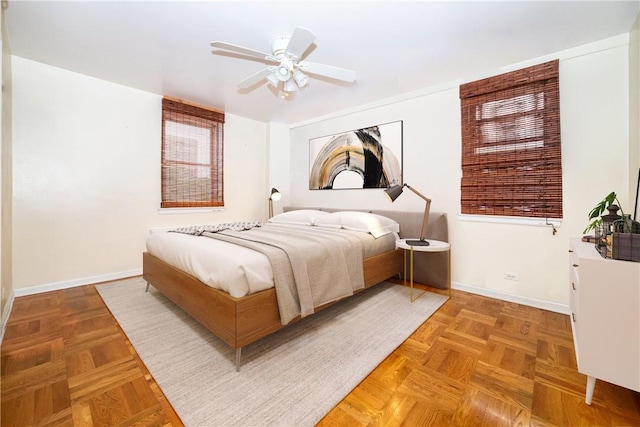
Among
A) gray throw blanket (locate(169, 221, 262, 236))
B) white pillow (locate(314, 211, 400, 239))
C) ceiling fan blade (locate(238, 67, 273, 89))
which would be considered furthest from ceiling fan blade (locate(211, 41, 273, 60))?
white pillow (locate(314, 211, 400, 239))

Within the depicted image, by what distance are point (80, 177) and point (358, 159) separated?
346 centimetres

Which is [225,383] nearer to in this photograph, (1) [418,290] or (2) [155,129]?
(1) [418,290]

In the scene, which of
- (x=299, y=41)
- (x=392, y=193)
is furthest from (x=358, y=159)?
(x=299, y=41)

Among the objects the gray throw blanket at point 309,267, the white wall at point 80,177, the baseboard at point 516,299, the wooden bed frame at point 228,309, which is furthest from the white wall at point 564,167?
the white wall at point 80,177

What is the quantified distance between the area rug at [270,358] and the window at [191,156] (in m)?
1.68

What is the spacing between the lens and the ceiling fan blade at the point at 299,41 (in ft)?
5.63

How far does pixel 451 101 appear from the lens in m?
2.99

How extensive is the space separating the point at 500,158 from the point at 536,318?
1524 mm

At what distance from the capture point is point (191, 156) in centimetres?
390

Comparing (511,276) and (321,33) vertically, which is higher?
(321,33)

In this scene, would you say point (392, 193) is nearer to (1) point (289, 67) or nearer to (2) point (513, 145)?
(2) point (513, 145)

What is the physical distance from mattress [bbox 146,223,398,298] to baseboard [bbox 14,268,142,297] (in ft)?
4.15

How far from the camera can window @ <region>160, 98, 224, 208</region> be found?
3.68 meters

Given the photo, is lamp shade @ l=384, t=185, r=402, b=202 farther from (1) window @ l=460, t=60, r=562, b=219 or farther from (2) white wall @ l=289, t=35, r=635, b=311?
(1) window @ l=460, t=60, r=562, b=219
